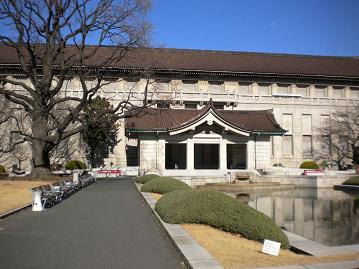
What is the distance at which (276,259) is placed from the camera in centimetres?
788

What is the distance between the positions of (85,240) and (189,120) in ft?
85.7

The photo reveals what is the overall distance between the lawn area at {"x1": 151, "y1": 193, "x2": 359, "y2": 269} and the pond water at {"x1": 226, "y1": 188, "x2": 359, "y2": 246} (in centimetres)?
322

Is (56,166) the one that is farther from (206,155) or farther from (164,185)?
(164,185)

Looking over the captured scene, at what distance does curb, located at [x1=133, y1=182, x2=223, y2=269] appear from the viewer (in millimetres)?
7177

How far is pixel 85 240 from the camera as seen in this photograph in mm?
9914

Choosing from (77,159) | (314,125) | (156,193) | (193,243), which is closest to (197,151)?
(77,159)

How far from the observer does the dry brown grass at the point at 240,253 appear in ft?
24.8

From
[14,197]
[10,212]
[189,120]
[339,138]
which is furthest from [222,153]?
[10,212]

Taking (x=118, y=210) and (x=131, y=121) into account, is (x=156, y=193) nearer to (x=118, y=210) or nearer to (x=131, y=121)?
(x=118, y=210)

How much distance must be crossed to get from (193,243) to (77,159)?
40598mm

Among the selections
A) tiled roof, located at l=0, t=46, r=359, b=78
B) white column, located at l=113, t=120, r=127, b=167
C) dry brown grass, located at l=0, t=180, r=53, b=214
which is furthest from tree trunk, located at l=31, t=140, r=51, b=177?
tiled roof, located at l=0, t=46, r=359, b=78

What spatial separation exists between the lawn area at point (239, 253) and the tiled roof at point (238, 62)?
43.3m

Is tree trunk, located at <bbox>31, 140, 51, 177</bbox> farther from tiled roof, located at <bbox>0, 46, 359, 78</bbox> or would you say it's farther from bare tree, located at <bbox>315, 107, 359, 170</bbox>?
bare tree, located at <bbox>315, 107, 359, 170</bbox>

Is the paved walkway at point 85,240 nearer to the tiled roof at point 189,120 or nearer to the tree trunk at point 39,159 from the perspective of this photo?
the tree trunk at point 39,159
